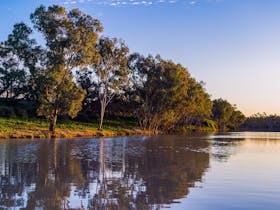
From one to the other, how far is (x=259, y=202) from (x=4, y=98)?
79.7 meters

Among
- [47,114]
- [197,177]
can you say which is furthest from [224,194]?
[47,114]

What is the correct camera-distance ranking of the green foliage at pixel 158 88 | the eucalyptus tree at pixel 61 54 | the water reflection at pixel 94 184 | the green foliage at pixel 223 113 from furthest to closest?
the green foliage at pixel 223 113 → the green foliage at pixel 158 88 → the eucalyptus tree at pixel 61 54 → the water reflection at pixel 94 184

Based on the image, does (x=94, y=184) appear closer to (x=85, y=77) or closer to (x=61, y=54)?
(x=61, y=54)

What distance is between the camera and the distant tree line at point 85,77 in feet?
169

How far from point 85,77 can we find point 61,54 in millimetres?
39884

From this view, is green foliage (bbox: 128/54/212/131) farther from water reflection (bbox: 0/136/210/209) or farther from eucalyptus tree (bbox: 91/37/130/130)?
water reflection (bbox: 0/136/210/209)

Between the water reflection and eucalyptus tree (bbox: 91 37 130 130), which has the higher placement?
eucalyptus tree (bbox: 91 37 130 130)

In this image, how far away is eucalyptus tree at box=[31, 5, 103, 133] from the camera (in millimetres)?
51312

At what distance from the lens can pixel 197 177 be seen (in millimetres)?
16453

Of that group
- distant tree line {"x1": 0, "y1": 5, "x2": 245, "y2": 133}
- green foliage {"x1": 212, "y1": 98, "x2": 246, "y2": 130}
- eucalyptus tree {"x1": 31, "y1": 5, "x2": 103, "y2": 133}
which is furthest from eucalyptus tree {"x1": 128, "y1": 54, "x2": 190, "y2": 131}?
green foliage {"x1": 212, "y1": 98, "x2": 246, "y2": 130}

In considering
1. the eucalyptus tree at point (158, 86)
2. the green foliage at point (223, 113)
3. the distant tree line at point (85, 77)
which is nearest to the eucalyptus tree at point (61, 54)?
the distant tree line at point (85, 77)

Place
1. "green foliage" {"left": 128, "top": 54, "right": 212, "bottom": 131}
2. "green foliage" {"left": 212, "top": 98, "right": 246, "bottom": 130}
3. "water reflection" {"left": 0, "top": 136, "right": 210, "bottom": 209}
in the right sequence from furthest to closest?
1. "green foliage" {"left": 212, "top": 98, "right": 246, "bottom": 130}
2. "green foliage" {"left": 128, "top": 54, "right": 212, "bottom": 131}
3. "water reflection" {"left": 0, "top": 136, "right": 210, "bottom": 209}

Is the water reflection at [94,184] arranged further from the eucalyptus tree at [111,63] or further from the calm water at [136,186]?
the eucalyptus tree at [111,63]

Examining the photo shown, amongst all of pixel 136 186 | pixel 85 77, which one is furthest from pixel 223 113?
pixel 136 186
